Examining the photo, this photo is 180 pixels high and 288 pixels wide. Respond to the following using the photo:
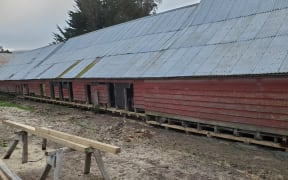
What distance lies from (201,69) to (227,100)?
1446mm

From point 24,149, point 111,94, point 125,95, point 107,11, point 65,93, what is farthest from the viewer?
point 107,11

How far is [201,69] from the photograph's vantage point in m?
10.8

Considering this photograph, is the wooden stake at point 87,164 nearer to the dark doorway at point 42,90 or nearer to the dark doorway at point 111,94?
the dark doorway at point 111,94

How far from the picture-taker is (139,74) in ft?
44.8

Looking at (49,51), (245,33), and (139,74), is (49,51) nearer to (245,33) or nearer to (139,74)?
(139,74)

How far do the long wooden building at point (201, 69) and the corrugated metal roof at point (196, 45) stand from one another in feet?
0.12

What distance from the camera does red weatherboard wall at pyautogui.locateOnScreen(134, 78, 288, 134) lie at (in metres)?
8.92

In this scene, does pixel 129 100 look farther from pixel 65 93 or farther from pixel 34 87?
pixel 34 87

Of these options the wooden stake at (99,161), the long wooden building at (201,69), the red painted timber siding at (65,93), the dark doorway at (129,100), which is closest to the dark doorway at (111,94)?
the long wooden building at (201,69)

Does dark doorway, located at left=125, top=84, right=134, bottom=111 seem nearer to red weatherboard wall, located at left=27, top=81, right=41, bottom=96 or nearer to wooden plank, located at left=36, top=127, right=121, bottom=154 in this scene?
wooden plank, located at left=36, top=127, right=121, bottom=154

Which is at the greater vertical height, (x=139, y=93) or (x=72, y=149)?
(x=139, y=93)

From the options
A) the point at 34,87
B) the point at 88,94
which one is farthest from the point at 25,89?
the point at 88,94

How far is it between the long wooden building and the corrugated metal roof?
0.04m

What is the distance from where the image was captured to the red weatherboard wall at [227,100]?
892cm
